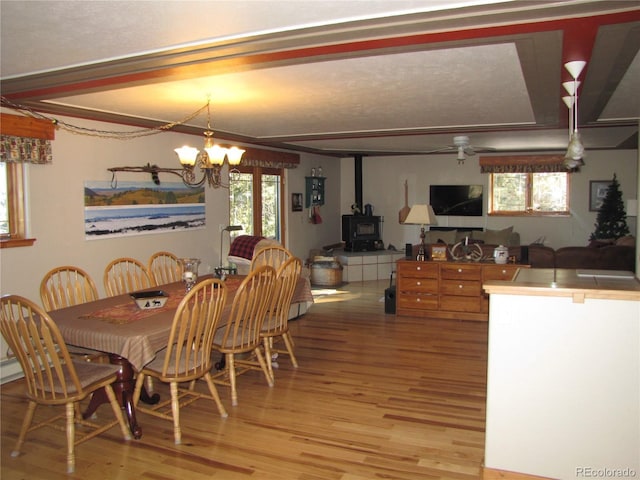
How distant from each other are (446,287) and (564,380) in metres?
3.83

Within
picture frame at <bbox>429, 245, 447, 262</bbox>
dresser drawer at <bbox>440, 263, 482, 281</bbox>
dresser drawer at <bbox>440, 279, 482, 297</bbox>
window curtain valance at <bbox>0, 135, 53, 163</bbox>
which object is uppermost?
window curtain valance at <bbox>0, 135, 53, 163</bbox>

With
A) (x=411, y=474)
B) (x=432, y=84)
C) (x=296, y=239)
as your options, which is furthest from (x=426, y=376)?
(x=296, y=239)

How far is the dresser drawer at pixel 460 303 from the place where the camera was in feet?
20.6

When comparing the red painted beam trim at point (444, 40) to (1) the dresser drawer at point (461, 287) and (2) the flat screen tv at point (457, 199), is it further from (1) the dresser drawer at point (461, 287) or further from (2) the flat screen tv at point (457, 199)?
(2) the flat screen tv at point (457, 199)

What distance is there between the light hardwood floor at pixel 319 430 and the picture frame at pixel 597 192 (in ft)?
19.1

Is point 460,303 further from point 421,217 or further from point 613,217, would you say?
point 613,217

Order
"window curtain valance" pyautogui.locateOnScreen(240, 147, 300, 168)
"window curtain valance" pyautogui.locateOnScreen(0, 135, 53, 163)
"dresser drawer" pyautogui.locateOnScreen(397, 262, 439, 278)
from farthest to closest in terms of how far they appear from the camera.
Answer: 1. "window curtain valance" pyautogui.locateOnScreen(240, 147, 300, 168)
2. "dresser drawer" pyautogui.locateOnScreen(397, 262, 439, 278)
3. "window curtain valance" pyautogui.locateOnScreen(0, 135, 53, 163)

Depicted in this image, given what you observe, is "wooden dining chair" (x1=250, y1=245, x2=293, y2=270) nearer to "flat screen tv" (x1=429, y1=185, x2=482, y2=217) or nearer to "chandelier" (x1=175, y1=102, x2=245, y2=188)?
"chandelier" (x1=175, y1=102, x2=245, y2=188)

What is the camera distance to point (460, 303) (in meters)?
6.36

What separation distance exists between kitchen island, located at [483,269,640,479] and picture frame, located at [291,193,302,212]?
6394 millimetres

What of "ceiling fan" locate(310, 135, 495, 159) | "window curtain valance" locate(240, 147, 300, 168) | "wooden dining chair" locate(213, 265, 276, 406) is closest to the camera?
"wooden dining chair" locate(213, 265, 276, 406)

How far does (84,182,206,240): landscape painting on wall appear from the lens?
512 centimetres

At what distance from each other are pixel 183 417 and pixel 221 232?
3696 mm
